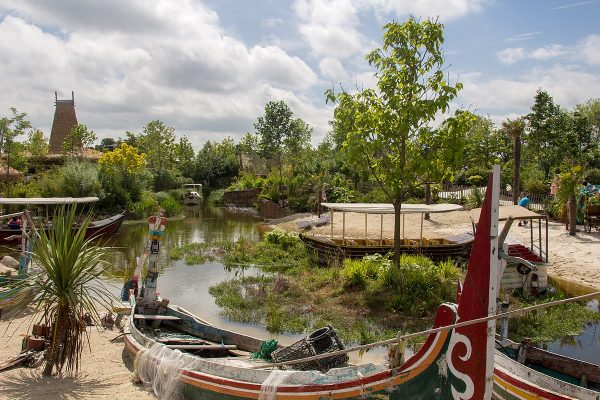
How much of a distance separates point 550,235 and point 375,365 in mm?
16257

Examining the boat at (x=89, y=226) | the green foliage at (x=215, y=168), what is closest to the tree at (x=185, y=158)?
the green foliage at (x=215, y=168)

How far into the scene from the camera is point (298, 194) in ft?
112

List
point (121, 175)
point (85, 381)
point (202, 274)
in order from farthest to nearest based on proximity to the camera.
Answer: point (121, 175)
point (202, 274)
point (85, 381)

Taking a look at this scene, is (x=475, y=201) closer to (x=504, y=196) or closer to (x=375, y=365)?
(x=504, y=196)

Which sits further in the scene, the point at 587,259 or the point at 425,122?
the point at 587,259

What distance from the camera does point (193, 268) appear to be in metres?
16.9

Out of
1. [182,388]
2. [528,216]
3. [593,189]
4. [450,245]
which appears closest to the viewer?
[182,388]

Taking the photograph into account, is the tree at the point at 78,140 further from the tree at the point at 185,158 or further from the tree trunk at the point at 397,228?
the tree trunk at the point at 397,228

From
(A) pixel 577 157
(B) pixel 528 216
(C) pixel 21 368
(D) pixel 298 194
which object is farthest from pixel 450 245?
(A) pixel 577 157

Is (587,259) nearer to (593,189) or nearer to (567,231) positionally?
(567,231)

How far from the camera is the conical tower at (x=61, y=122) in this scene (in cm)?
4797

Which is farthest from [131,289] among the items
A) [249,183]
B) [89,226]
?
[249,183]

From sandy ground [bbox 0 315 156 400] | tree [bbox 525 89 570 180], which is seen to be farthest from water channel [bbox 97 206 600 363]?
tree [bbox 525 89 570 180]

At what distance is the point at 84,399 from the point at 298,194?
27889 millimetres
